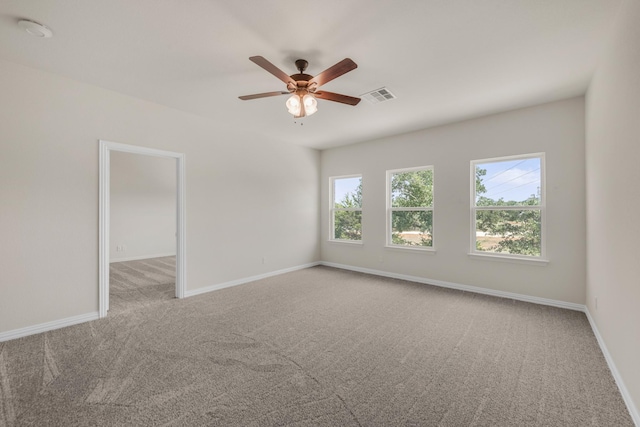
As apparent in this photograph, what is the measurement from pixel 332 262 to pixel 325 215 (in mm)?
1092

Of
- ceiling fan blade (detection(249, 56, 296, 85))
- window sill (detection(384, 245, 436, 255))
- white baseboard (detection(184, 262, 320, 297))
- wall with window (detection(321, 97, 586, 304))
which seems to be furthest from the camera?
window sill (detection(384, 245, 436, 255))

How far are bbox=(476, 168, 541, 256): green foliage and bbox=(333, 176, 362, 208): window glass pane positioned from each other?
2.27 metres

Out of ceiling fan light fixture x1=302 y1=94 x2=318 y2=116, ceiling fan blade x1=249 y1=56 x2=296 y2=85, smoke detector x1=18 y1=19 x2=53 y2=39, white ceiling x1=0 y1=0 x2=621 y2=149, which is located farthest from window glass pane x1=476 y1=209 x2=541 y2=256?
smoke detector x1=18 y1=19 x2=53 y2=39

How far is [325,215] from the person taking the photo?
20.8 feet

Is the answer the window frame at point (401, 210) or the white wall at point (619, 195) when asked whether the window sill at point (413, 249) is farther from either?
the white wall at point (619, 195)

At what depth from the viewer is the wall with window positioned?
11.4ft

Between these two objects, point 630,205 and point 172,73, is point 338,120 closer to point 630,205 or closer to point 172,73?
point 172,73

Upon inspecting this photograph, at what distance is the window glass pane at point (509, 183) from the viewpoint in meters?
3.80

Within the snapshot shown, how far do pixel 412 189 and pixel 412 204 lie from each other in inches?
10.9

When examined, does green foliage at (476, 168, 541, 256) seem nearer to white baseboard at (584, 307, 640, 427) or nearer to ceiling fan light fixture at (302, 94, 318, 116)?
white baseboard at (584, 307, 640, 427)

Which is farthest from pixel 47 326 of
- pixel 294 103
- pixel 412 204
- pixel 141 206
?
pixel 412 204

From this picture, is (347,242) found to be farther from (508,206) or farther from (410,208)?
(508,206)

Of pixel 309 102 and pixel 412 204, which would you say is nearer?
pixel 309 102

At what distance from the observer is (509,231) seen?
13.1ft
